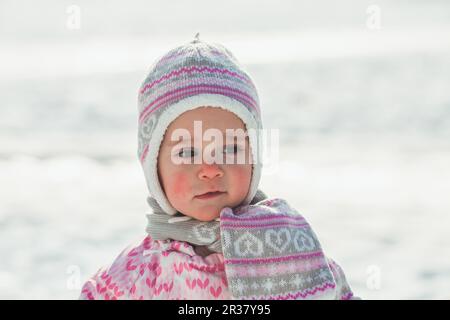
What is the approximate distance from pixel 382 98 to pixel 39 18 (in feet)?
16.9

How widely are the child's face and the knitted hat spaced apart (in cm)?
2

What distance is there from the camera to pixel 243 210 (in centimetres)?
225

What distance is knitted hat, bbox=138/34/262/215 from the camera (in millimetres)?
2238

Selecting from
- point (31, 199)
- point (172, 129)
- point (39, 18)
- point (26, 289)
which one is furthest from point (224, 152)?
point (39, 18)

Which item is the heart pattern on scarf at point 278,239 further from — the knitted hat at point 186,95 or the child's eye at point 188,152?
the child's eye at point 188,152

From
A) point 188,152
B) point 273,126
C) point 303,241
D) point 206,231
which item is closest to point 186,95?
point 188,152

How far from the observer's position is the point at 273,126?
6027 mm

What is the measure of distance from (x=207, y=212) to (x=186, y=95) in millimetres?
316

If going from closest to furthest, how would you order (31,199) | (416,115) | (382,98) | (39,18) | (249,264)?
(249,264) < (31,199) < (416,115) < (382,98) < (39,18)

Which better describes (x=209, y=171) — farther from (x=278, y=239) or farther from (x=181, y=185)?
(x=278, y=239)

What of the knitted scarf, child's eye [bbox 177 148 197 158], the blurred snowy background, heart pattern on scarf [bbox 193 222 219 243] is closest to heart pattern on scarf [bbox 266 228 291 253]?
the knitted scarf

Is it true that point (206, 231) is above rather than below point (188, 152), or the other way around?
below
